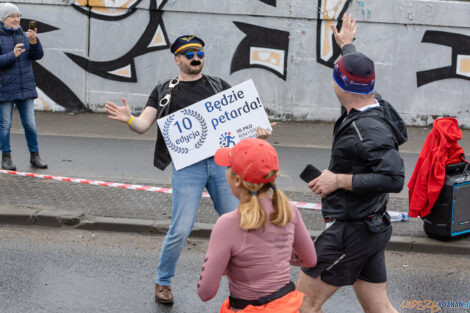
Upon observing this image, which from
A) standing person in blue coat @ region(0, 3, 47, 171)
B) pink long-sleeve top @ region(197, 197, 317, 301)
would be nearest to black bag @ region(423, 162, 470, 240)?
pink long-sleeve top @ region(197, 197, 317, 301)

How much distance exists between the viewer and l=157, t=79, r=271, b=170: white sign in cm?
520

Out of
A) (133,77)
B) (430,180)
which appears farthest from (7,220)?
(133,77)

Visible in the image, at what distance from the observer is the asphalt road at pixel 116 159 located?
357 inches

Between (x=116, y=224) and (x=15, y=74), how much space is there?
10.2ft

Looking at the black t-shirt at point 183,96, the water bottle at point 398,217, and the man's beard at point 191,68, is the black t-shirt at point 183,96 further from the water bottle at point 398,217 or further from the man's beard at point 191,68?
the water bottle at point 398,217

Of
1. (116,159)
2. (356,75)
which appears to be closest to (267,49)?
(116,159)

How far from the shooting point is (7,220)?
725 centimetres

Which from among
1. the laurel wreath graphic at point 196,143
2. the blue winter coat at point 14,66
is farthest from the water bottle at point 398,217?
the blue winter coat at point 14,66

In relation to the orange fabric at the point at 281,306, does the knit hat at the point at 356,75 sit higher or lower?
higher

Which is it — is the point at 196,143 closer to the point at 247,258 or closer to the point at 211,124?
the point at 211,124

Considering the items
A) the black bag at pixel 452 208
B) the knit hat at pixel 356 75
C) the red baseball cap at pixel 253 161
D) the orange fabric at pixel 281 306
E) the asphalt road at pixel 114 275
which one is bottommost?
the asphalt road at pixel 114 275

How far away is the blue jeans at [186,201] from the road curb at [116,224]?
174 cm

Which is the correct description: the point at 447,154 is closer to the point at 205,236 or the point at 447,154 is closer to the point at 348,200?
the point at 205,236

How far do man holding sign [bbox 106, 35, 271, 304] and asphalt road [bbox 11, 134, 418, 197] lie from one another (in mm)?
3443
